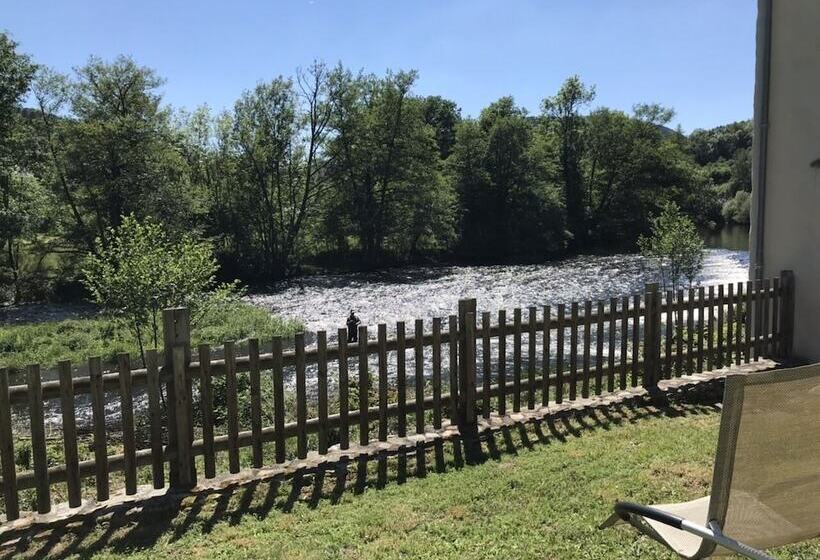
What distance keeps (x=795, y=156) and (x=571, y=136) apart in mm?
45451

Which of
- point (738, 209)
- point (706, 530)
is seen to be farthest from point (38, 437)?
point (738, 209)

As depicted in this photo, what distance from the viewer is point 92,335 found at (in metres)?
17.2

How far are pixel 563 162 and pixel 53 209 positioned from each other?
38571 millimetres

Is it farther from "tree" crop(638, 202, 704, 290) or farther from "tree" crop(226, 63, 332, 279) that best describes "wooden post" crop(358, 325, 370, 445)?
"tree" crop(226, 63, 332, 279)

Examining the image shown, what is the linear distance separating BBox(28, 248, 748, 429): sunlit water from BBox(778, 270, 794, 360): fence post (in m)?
5.25

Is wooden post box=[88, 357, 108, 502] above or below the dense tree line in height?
below

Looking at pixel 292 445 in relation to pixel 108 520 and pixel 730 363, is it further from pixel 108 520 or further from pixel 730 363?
pixel 730 363

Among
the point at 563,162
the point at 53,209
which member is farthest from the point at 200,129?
the point at 563,162

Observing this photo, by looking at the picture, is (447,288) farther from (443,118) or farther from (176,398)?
(443,118)

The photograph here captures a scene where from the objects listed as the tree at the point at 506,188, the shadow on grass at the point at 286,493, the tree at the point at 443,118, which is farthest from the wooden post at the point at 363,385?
the tree at the point at 443,118

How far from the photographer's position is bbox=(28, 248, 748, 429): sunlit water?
19359mm

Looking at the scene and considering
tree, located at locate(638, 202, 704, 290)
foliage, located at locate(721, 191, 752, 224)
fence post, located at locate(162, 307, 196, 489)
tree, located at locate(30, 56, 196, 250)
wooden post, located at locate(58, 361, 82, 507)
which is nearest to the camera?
wooden post, located at locate(58, 361, 82, 507)

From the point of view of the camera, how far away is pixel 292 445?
21.0ft

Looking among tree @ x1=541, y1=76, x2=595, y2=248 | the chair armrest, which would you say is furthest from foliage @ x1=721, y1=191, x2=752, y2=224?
the chair armrest
